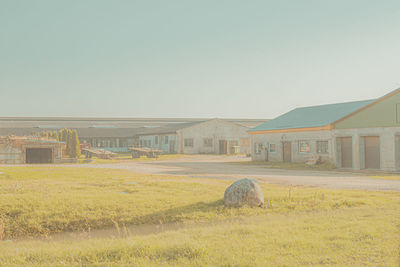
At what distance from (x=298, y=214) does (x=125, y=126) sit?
74.2 metres

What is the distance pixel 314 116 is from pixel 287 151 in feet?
13.7

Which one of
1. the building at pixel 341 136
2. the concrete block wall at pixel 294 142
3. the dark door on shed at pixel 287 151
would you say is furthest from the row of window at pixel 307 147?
the dark door on shed at pixel 287 151

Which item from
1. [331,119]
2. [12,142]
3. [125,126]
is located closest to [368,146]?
[331,119]

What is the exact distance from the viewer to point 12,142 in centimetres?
3338

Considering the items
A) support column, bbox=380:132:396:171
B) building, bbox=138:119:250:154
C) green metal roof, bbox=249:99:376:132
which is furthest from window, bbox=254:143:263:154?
building, bbox=138:119:250:154

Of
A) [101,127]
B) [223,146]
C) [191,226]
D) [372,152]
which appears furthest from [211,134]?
[191,226]

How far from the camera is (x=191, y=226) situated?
9.69 m

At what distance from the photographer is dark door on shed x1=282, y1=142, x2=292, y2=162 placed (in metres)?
33.9

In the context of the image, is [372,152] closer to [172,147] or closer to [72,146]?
[72,146]

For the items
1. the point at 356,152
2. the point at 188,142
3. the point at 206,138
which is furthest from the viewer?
the point at 206,138

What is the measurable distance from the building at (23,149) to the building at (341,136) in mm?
19781

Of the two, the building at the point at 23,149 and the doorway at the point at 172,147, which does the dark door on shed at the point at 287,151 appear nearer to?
the building at the point at 23,149

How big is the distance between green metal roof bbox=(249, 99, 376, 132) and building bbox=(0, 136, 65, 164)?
65.6 ft

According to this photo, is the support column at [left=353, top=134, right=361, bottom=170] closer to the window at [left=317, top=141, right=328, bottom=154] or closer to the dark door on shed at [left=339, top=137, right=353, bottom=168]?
the dark door on shed at [left=339, top=137, right=353, bottom=168]
